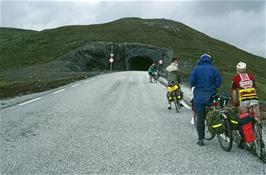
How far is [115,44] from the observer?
8269 cm

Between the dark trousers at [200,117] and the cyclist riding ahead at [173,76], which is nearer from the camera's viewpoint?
the dark trousers at [200,117]

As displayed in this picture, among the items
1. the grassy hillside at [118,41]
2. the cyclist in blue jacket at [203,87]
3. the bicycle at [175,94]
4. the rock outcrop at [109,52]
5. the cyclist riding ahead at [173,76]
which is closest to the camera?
the cyclist in blue jacket at [203,87]

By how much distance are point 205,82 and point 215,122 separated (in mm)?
953

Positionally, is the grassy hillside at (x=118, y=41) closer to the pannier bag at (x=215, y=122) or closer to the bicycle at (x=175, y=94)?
the bicycle at (x=175, y=94)

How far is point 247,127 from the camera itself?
7.71m

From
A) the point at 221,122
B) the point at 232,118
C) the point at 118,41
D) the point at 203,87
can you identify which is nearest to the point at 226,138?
the point at 221,122

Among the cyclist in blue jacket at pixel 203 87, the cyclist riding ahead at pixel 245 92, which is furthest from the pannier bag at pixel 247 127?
the cyclist in blue jacket at pixel 203 87

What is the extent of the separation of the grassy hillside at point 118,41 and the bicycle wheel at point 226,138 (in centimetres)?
6071

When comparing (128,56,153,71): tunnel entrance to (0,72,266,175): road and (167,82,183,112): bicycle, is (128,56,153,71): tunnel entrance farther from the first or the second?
(0,72,266,175): road

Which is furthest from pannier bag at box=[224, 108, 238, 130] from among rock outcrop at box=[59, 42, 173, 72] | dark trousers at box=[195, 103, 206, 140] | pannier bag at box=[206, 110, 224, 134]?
rock outcrop at box=[59, 42, 173, 72]

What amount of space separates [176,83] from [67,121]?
5.23 m

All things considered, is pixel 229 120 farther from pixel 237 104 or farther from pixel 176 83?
pixel 176 83

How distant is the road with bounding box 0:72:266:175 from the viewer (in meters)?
6.99

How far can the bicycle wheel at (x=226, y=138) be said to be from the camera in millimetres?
8062
